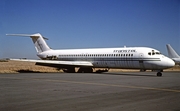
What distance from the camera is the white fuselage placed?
26892mm

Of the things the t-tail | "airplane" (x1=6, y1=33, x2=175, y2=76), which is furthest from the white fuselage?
the t-tail

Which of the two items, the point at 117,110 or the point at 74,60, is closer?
the point at 117,110

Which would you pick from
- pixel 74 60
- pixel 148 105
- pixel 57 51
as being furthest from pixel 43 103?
pixel 57 51

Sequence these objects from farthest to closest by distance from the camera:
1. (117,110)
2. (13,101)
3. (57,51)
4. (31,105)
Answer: (57,51), (13,101), (31,105), (117,110)

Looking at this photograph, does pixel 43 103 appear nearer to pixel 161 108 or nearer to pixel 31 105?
pixel 31 105

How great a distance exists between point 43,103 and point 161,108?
3.90 m

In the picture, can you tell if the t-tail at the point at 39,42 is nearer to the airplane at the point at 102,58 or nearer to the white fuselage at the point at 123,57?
the airplane at the point at 102,58

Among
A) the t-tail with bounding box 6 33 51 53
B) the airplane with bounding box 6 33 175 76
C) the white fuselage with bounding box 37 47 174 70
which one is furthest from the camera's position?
the t-tail with bounding box 6 33 51 53

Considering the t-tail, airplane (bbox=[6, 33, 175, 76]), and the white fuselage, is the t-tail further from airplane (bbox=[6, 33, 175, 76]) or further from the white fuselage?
the white fuselage

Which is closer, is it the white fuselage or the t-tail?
the white fuselage

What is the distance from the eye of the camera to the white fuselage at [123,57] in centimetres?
2689

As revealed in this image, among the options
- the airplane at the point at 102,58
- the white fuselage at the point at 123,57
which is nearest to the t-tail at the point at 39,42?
the airplane at the point at 102,58

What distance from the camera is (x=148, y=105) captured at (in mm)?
8242

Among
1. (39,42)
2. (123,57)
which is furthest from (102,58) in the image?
(39,42)
